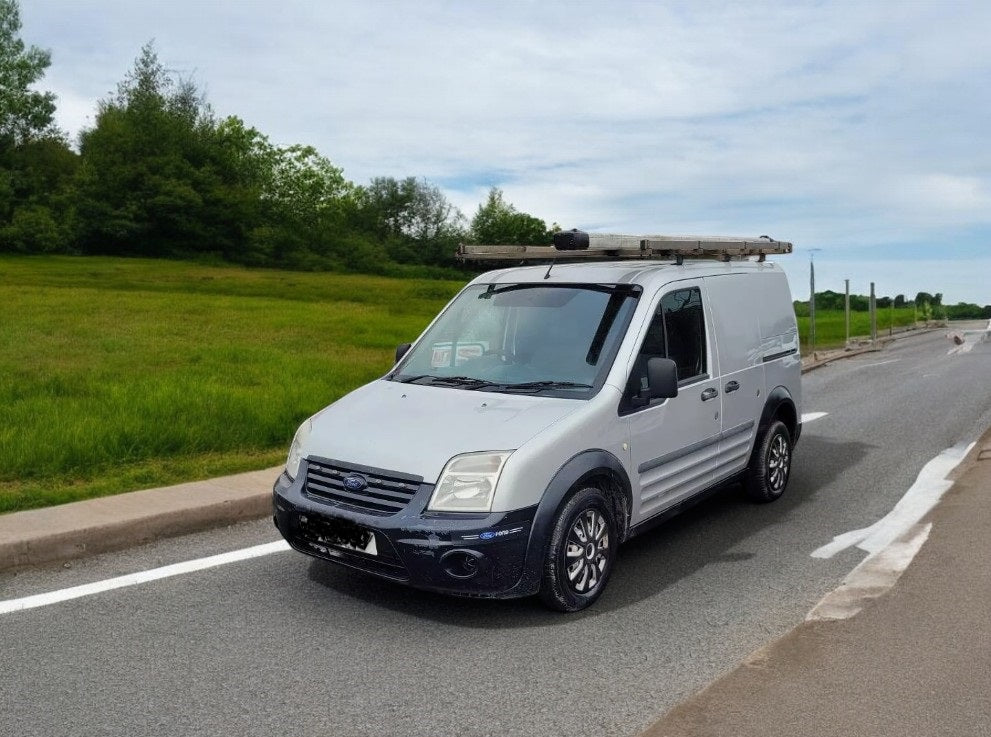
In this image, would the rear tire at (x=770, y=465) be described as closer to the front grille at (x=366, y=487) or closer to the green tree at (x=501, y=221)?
the front grille at (x=366, y=487)

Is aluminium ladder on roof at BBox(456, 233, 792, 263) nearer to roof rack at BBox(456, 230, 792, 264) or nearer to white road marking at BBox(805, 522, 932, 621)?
roof rack at BBox(456, 230, 792, 264)

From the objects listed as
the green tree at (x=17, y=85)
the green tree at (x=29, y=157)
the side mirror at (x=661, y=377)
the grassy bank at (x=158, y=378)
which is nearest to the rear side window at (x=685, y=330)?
the side mirror at (x=661, y=377)

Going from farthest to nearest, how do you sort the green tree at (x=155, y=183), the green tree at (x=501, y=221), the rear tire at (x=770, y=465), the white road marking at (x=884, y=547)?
the green tree at (x=501, y=221) < the green tree at (x=155, y=183) < the rear tire at (x=770, y=465) < the white road marking at (x=884, y=547)

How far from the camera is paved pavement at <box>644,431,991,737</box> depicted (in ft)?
12.7

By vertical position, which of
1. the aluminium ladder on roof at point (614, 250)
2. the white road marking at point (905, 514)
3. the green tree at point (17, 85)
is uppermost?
the green tree at point (17, 85)

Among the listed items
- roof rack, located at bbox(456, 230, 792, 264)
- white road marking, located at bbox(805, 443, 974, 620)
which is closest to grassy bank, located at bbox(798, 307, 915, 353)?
white road marking, located at bbox(805, 443, 974, 620)

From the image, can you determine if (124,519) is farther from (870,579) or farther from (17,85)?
(17,85)

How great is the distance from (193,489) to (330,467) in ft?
8.75

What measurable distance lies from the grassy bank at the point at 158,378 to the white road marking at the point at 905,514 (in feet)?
16.0

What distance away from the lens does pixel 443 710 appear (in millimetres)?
4062

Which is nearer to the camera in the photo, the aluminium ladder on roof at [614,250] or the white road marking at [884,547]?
the white road marking at [884,547]

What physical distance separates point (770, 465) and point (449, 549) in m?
3.76

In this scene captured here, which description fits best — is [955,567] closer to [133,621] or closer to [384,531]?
[384,531]

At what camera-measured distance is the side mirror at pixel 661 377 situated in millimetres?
5520
